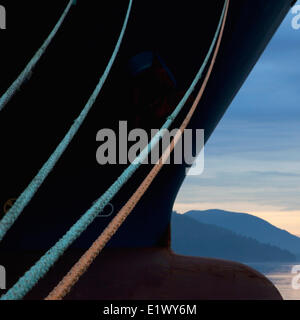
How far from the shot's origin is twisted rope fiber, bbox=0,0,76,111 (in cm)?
270

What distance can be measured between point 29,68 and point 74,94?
62cm

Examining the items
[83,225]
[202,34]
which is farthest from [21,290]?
[202,34]

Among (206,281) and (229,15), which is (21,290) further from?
(229,15)

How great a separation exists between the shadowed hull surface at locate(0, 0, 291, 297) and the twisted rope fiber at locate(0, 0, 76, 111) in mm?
147

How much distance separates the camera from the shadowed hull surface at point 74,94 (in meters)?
3.36

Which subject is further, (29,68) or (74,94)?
(74,94)

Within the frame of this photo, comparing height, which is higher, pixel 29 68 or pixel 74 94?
pixel 29 68

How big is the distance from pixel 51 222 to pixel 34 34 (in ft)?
4.64

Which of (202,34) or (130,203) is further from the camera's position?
(202,34)

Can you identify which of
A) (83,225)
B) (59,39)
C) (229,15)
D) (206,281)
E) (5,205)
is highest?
(229,15)

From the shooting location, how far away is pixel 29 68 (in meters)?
2.91

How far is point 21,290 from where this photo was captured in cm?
179

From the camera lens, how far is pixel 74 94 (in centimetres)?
350

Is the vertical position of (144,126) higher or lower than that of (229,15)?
lower
